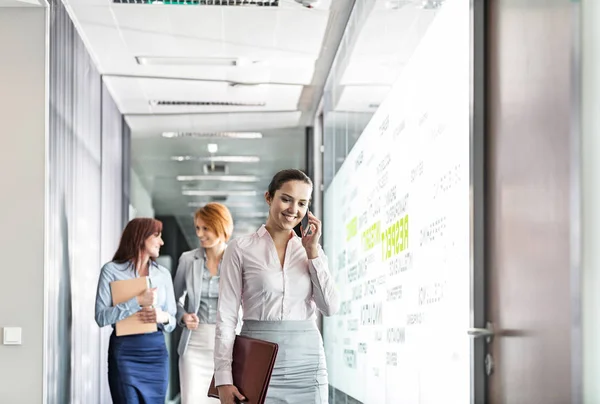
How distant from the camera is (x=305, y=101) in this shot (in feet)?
29.3

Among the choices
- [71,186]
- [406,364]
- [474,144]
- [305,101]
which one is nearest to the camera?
[474,144]

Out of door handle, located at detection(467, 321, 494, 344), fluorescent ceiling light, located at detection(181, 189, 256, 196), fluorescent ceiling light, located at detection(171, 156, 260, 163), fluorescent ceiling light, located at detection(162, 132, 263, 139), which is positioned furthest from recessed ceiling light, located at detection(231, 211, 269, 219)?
door handle, located at detection(467, 321, 494, 344)

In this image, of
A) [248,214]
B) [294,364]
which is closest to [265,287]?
[294,364]

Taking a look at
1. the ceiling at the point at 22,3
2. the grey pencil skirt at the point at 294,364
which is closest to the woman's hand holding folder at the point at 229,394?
the grey pencil skirt at the point at 294,364

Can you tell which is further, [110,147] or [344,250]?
[110,147]

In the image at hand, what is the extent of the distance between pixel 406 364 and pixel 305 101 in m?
5.43

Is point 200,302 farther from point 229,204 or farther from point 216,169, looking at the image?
point 229,204

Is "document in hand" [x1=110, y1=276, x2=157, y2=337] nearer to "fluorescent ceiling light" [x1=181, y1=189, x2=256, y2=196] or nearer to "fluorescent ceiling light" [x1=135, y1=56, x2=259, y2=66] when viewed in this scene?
"fluorescent ceiling light" [x1=135, y1=56, x2=259, y2=66]

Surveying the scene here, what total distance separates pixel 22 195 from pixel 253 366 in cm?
270

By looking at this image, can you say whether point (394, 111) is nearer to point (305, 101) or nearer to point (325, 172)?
point (325, 172)

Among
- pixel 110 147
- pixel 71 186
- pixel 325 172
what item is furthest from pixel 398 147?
pixel 110 147

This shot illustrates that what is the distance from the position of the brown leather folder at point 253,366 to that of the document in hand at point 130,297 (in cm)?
244

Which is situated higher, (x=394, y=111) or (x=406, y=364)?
(x=394, y=111)

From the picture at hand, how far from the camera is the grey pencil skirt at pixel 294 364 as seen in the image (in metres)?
3.17
